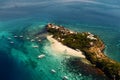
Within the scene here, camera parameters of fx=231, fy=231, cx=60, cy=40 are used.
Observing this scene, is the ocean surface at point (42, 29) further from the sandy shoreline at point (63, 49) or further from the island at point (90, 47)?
the island at point (90, 47)

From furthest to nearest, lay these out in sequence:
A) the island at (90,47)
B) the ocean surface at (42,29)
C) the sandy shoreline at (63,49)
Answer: the sandy shoreline at (63,49)
the island at (90,47)
the ocean surface at (42,29)

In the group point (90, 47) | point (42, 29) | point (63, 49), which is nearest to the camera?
point (63, 49)

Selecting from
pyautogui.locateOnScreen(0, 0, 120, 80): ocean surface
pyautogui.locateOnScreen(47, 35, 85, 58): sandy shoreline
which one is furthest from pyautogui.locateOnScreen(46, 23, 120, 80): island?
pyautogui.locateOnScreen(0, 0, 120, 80): ocean surface

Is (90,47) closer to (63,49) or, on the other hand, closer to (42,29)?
(63,49)

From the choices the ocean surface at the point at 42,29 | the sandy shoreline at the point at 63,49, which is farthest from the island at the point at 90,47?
the ocean surface at the point at 42,29

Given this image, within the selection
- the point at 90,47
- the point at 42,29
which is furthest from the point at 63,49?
the point at 42,29

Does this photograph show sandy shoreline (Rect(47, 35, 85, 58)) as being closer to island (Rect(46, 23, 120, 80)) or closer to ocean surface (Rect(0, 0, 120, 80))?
island (Rect(46, 23, 120, 80))
